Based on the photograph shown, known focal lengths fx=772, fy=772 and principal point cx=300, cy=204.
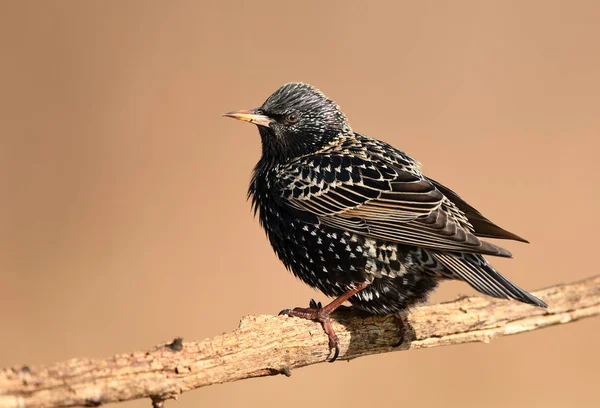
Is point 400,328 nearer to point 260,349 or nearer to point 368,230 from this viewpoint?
point 368,230

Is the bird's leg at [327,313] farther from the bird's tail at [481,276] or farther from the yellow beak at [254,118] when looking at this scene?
the yellow beak at [254,118]

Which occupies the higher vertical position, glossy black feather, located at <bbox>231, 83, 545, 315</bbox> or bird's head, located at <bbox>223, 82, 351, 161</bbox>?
bird's head, located at <bbox>223, 82, 351, 161</bbox>

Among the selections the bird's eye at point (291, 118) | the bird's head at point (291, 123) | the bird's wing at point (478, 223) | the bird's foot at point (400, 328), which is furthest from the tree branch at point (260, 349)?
the bird's eye at point (291, 118)

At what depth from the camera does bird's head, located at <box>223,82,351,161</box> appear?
18.5 feet

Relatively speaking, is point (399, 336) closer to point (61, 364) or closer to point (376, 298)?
point (376, 298)

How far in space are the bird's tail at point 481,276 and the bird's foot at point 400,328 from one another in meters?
0.49

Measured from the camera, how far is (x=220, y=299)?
8688mm

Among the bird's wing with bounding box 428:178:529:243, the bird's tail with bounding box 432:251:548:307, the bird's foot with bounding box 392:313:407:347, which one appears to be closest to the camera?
→ the bird's tail with bounding box 432:251:548:307

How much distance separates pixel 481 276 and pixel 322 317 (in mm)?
1020

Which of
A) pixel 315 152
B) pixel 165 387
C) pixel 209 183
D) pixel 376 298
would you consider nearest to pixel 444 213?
pixel 376 298

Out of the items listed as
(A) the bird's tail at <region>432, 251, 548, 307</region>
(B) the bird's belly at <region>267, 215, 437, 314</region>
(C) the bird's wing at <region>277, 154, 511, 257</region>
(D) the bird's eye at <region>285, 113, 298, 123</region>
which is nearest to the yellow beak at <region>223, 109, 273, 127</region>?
(D) the bird's eye at <region>285, 113, 298, 123</region>

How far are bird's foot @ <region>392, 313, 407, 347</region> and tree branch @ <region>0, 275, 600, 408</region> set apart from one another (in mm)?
33

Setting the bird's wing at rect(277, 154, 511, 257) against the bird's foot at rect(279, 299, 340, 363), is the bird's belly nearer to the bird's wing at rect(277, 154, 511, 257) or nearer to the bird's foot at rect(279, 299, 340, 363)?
the bird's wing at rect(277, 154, 511, 257)

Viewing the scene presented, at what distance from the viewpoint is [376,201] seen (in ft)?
16.7
